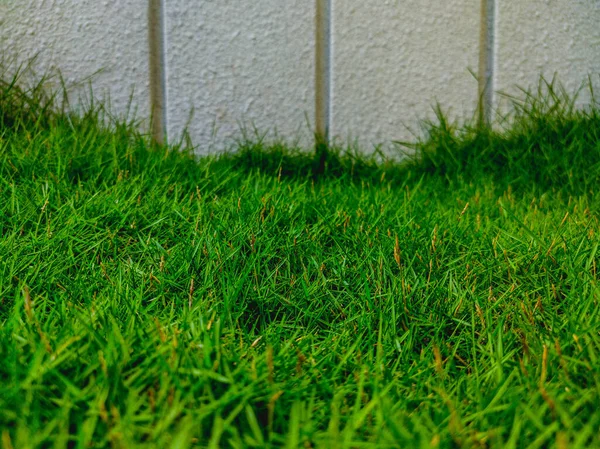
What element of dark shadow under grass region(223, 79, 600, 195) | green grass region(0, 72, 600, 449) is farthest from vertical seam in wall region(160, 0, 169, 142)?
dark shadow under grass region(223, 79, 600, 195)

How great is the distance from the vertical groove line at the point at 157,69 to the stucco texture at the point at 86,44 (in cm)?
2

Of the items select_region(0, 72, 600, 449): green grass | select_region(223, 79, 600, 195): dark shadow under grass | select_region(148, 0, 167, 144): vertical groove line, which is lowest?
select_region(0, 72, 600, 449): green grass

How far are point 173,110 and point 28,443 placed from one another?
1537 millimetres

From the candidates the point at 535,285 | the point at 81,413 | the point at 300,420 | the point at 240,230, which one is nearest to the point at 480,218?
the point at 535,285

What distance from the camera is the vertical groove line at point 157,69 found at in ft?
6.30

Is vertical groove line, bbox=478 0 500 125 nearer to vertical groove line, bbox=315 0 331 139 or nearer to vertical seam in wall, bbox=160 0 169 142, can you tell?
vertical groove line, bbox=315 0 331 139

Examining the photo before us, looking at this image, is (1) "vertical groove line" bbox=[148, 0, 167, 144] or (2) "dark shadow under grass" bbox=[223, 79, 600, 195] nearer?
(2) "dark shadow under grass" bbox=[223, 79, 600, 195]

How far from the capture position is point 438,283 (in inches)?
41.1

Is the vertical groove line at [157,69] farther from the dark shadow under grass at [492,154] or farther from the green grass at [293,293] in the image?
the dark shadow under grass at [492,154]

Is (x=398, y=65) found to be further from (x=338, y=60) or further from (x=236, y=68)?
(x=236, y=68)

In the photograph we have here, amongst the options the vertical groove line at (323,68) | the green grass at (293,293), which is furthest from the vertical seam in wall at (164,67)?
the vertical groove line at (323,68)

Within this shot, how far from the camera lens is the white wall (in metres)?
1.93

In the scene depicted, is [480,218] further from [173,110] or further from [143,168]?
[173,110]

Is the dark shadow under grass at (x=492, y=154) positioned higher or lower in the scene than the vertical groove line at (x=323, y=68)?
lower
